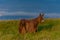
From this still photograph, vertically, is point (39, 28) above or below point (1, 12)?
below

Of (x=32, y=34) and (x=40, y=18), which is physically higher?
(x=40, y=18)

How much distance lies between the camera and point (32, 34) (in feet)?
6.72

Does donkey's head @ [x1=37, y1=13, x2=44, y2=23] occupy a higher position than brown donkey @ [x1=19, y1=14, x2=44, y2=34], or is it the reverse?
donkey's head @ [x1=37, y1=13, x2=44, y2=23]

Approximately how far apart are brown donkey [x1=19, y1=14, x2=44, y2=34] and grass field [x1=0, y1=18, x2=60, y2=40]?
42 mm

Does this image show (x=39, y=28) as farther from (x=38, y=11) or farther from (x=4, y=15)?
(x=4, y=15)

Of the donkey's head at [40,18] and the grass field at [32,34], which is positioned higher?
the donkey's head at [40,18]

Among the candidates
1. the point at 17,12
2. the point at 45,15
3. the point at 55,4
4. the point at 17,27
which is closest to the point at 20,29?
the point at 17,27

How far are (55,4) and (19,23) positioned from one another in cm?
45

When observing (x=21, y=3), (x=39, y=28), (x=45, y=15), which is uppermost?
(x=21, y=3)

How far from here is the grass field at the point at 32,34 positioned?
79.9 inches

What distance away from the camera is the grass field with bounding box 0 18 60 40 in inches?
79.9

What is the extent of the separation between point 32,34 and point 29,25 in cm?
11

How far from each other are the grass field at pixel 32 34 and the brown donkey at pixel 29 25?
0.04 m

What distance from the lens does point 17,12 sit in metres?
2.06
